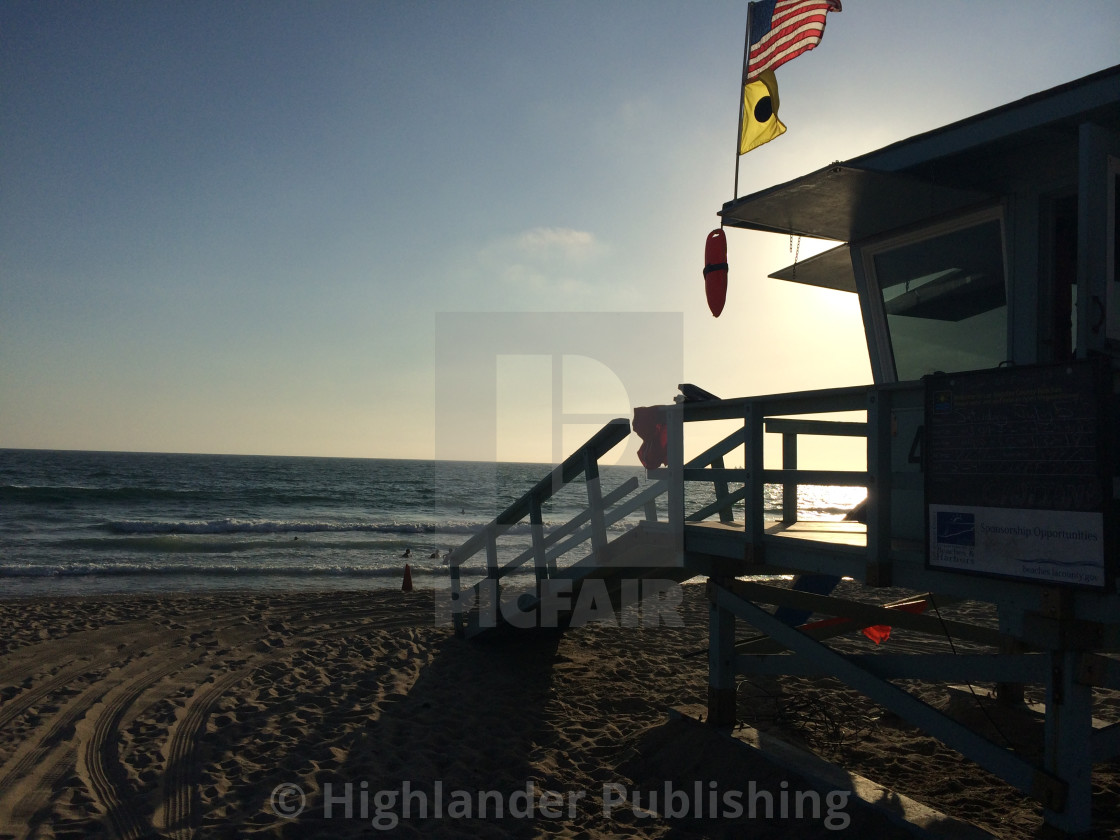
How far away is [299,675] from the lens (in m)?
8.06

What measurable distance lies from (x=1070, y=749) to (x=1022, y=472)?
1.37 meters

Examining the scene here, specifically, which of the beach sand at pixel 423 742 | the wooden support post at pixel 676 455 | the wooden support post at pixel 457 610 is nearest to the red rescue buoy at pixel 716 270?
the wooden support post at pixel 676 455

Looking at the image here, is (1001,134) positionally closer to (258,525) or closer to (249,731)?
(249,731)

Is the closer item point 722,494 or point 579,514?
point 722,494

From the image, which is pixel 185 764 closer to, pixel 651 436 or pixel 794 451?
pixel 651 436

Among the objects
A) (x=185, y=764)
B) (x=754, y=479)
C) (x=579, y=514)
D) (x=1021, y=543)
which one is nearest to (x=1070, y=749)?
(x=1021, y=543)

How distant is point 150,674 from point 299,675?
1629mm

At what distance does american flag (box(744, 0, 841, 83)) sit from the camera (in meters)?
5.99

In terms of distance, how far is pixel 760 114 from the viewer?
20.9 feet

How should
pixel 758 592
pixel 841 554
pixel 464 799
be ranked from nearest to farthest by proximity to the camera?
pixel 841 554 < pixel 464 799 < pixel 758 592

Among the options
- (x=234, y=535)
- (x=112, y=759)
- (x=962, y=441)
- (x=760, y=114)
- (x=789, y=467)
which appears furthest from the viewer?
(x=234, y=535)

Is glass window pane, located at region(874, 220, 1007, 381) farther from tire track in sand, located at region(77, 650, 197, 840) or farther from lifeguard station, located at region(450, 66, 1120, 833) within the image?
tire track in sand, located at region(77, 650, 197, 840)

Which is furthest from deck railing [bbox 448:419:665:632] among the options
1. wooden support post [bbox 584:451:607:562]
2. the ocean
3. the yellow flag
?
the yellow flag

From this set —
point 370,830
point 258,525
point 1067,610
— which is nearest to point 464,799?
point 370,830
